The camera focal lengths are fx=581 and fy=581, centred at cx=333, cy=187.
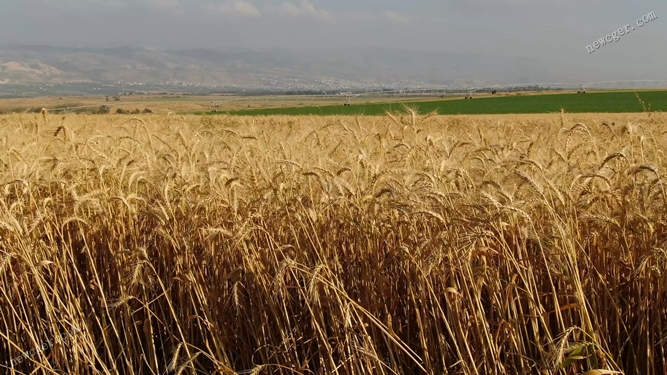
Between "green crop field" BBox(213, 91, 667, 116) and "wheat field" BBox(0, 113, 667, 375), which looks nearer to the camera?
"wheat field" BBox(0, 113, 667, 375)

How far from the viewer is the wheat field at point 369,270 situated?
7.55ft

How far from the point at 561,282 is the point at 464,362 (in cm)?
A: 63

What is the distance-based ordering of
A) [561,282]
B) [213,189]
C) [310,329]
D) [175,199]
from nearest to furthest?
1. [561,282]
2. [310,329]
3. [213,189]
4. [175,199]

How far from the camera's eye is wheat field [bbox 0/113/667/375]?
230 centimetres

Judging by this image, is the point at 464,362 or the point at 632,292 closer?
the point at 464,362

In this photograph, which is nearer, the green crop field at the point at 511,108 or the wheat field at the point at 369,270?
the wheat field at the point at 369,270

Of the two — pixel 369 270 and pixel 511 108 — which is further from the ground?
pixel 511 108

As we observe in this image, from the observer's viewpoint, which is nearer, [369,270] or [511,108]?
[369,270]

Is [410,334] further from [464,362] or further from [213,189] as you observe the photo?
[213,189]

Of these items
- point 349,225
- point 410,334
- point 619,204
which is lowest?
point 410,334

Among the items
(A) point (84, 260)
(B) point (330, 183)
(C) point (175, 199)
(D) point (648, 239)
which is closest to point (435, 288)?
(B) point (330, 183)

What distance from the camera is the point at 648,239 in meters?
2.57

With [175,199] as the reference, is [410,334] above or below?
below

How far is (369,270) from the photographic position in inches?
109
